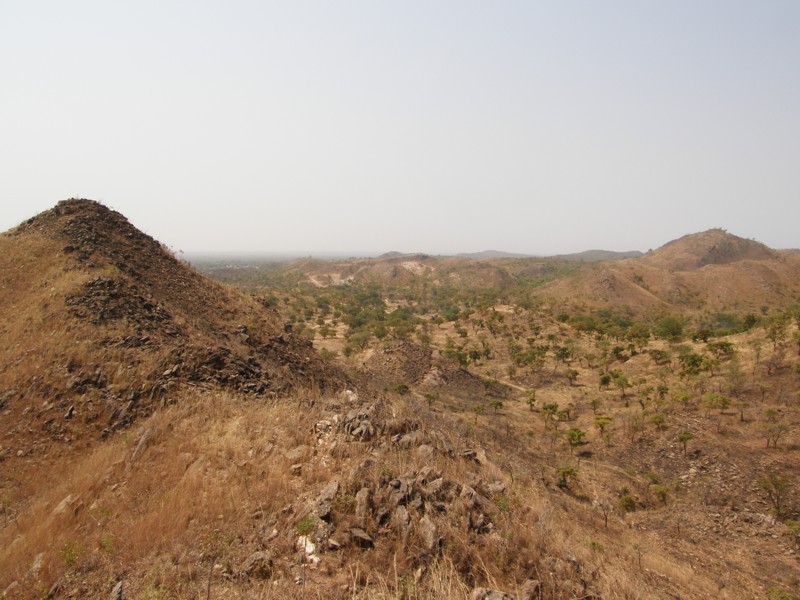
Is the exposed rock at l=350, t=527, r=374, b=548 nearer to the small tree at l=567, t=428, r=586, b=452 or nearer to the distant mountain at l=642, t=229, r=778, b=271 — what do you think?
the small tree at l=567, t=428, r=586, b=452

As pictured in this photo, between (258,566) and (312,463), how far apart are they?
167 centimetres

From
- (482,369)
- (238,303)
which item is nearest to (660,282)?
(482,369)

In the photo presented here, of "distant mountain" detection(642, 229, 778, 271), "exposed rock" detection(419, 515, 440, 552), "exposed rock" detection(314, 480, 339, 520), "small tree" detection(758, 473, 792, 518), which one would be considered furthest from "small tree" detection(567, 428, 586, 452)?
"distant mountain" detection(642, 229, 778, 271)

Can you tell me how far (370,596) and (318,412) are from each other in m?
3.88

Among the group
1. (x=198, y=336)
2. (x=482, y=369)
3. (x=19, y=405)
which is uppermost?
(x=198, y=336)

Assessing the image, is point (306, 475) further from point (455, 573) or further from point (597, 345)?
point (597, 345)

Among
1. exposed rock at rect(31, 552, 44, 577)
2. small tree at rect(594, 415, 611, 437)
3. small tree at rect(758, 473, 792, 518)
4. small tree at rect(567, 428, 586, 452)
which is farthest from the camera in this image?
small tree at rect(594, 415, 611, 437)

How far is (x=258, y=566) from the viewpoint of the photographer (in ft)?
13.3

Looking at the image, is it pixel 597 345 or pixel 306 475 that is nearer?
pixel 306 475

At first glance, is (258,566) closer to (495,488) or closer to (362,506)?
(362,506)

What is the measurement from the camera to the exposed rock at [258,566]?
4.04 metres

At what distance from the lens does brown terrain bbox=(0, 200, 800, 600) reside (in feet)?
13.8

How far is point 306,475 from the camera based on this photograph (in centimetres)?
537

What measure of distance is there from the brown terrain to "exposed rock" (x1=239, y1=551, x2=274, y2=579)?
0.02m
